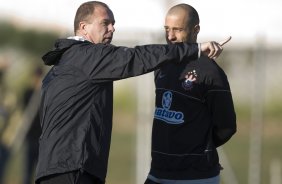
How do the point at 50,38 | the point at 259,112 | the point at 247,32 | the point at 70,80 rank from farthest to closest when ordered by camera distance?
the point at 50,38
the point at 247,32
the point at 259,112
the point at 70,80

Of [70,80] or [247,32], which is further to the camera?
[247,32]

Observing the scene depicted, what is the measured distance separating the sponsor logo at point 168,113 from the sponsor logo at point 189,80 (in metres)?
0.14

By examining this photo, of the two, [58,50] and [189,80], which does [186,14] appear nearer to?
[189,80]

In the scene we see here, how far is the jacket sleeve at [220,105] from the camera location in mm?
5955

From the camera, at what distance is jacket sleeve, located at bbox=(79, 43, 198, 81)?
5336 mm

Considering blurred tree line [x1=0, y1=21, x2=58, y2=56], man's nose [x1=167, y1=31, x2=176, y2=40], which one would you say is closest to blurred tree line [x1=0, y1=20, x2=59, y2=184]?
blurred tree line [x1=0, y1=21, x2=58, y2=56]

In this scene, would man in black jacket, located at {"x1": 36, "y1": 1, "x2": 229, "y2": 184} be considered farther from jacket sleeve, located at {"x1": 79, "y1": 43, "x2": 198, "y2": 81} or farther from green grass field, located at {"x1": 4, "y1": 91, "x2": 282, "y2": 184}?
green grass field, located at {"x1": 4, "y1": 91, "x2": 282, "y2": 184}

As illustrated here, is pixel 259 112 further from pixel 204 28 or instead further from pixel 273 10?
pixel 273 10

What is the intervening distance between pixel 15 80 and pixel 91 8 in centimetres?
1403

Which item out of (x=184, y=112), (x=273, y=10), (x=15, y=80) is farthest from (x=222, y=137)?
(x=15, y=80)

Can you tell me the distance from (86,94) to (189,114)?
2.70ft

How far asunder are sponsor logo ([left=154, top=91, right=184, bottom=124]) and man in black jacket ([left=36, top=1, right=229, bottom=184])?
0.53 m

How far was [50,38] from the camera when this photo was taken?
18109mm

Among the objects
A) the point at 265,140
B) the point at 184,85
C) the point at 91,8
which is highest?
A: the point at 91,8
